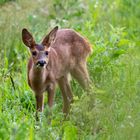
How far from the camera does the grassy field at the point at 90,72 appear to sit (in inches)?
304

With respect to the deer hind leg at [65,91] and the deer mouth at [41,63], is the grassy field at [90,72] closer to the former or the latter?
the deer hind leg at [65,91]

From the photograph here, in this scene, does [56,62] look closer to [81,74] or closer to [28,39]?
[81,74]

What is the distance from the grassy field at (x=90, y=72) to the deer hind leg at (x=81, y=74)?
0.14 meters

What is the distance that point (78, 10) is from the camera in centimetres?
1367

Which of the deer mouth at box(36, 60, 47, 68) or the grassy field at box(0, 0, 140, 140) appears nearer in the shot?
the grassy field at box(0, 0, 140, 140)

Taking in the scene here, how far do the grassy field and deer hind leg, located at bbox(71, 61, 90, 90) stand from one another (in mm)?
144

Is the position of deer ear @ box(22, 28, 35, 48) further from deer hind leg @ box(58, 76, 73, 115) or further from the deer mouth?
deer hind leg @ box(58, 76, 73, 115)

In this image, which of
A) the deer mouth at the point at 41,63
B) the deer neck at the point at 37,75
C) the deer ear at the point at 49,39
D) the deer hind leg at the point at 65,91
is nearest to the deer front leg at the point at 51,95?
the deer neck at the point at 37,75

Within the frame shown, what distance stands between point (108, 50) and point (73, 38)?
2.16 feet

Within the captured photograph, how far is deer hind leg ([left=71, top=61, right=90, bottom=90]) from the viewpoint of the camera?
1005 centimetres

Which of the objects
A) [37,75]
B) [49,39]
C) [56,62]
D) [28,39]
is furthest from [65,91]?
[28,39]

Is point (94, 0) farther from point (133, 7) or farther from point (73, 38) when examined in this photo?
point (73, 38)

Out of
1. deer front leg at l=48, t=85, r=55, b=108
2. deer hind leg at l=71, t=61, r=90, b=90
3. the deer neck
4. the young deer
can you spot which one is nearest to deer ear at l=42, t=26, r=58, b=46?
the young deer

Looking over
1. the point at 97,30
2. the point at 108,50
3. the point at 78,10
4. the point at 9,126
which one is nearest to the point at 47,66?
the point at 108,50
